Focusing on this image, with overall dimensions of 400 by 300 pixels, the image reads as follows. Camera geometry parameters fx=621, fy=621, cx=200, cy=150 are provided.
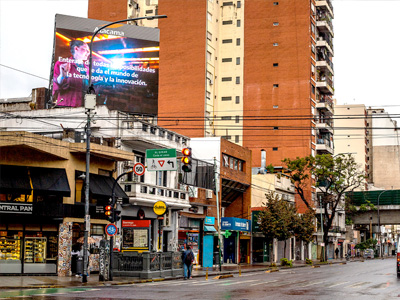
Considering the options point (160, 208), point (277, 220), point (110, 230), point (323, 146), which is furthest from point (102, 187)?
point (323, 146)

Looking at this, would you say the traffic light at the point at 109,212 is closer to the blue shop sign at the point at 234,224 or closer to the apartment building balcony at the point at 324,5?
the blue shop sign at the point at 234,224

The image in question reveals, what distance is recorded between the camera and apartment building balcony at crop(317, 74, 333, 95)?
302ft

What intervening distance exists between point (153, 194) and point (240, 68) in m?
49.6

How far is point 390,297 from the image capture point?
67.9 feet

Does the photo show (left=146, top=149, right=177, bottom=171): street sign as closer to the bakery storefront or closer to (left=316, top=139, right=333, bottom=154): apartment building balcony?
the bakery storefront

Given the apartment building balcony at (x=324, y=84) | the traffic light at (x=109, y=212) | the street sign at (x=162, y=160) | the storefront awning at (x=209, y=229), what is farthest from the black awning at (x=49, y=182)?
the apartment building balcony at (x=324, y=84)

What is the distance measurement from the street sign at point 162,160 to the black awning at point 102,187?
8.36ft

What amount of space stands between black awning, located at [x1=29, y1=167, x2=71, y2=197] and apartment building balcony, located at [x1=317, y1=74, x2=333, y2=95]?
63.5 meters

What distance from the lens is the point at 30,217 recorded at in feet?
112

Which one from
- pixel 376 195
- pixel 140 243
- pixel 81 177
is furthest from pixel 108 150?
pixel 376 195

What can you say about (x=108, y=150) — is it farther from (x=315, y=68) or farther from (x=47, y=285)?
(x=315, y=68)

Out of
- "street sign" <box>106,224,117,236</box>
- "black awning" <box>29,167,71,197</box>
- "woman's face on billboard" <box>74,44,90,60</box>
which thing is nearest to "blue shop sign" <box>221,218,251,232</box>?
"woman's face on billboard" <box>74,44,90,60</box>

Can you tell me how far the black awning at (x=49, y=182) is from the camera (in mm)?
33219

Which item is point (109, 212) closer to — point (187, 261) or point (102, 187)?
point (187, 261)
